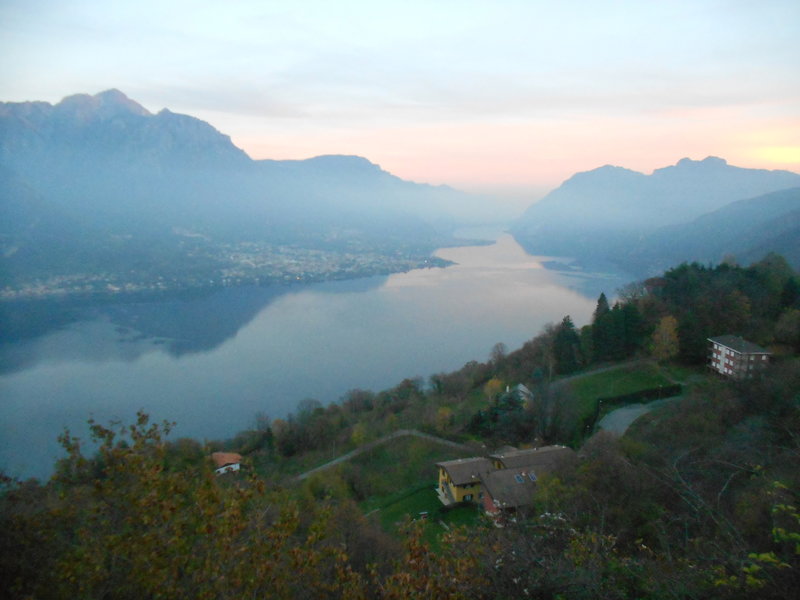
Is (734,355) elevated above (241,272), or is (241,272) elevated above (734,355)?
(734,355)

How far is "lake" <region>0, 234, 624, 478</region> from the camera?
42.4ft

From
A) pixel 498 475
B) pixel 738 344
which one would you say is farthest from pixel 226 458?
pixel 738 344

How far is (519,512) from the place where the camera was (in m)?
3.80

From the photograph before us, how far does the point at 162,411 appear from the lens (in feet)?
42.9

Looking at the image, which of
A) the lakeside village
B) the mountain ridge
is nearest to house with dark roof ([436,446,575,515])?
the lakeside village

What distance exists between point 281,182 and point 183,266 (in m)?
48.4

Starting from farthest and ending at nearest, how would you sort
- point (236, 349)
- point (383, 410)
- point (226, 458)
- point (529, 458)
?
point (236, 349)
point (383, 410)
point (226, 458)
point (529, 458)

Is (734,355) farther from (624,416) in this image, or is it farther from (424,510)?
(424,510)

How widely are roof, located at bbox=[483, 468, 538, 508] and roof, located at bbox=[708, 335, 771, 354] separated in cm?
480

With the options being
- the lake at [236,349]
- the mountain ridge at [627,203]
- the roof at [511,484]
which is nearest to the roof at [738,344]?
the roof at [511,484]

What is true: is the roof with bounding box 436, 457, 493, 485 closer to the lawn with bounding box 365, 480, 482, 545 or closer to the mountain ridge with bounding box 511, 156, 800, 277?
the lawn with bounding box 365, 480, 482, 545

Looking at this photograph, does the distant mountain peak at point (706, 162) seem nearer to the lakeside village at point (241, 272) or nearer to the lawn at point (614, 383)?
the lakeside village at point (241, 272)

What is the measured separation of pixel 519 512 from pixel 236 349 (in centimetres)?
1587

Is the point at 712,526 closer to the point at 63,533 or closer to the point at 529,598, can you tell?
the point at 529,598
